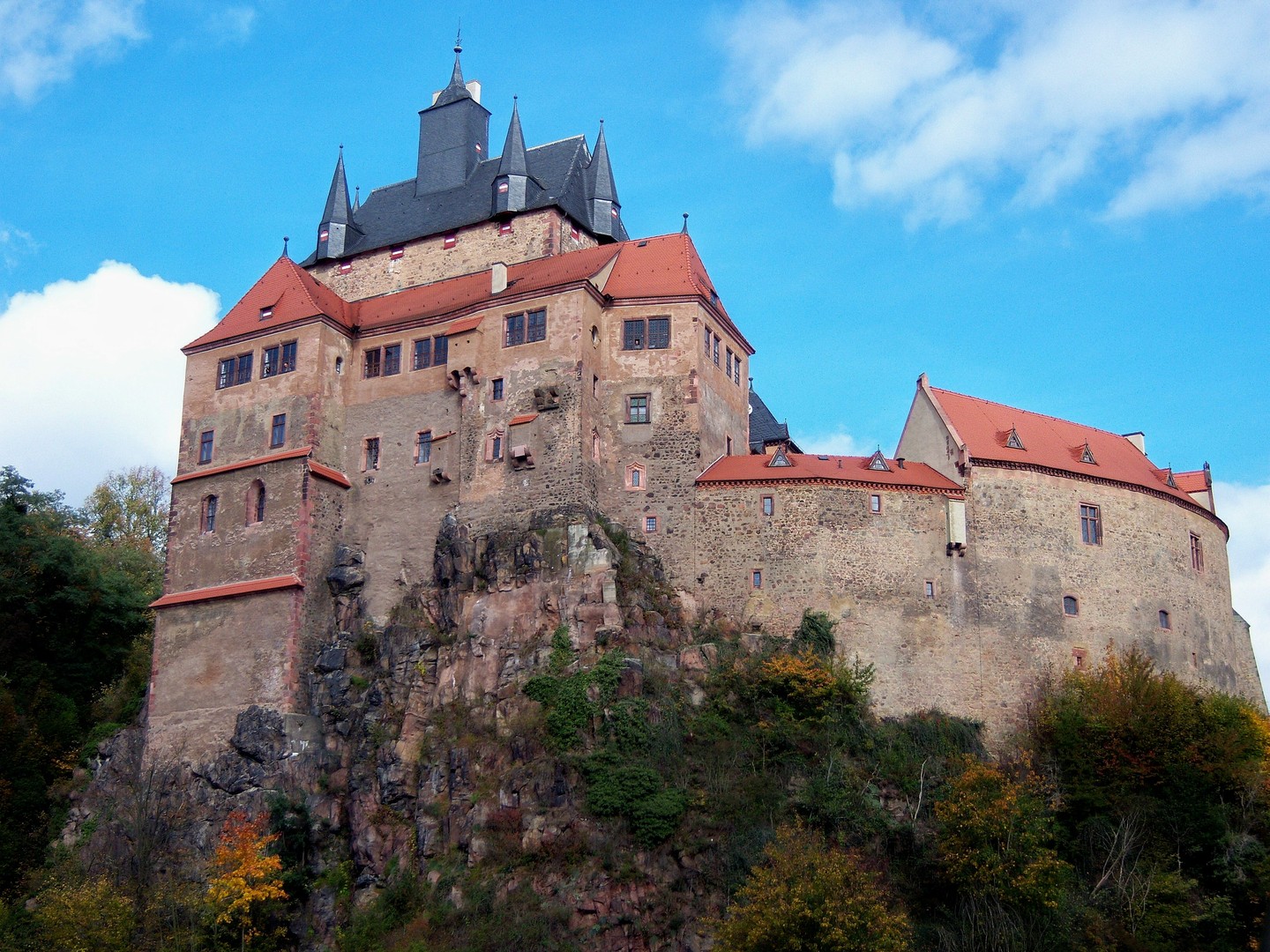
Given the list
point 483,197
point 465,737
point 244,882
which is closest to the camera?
point 244,882

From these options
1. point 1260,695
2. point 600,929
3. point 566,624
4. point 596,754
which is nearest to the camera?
point 600,929

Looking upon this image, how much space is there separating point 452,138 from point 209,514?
701 inches

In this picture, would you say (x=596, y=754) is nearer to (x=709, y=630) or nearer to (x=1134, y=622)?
(x=709, y=630)

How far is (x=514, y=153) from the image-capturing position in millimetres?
58656

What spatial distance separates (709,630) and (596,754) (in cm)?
636

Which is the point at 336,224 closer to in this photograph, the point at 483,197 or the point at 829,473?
the point at 483,197

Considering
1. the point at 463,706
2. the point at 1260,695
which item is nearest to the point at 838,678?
Answer: the point at 463,706

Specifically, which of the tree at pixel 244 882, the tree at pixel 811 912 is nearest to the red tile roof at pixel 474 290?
the tree at pixel 244 882

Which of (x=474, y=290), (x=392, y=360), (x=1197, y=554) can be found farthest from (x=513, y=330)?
(x=1197, y=554)

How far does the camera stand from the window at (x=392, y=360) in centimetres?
5541

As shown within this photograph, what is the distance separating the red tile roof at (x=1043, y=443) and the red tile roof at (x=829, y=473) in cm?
199

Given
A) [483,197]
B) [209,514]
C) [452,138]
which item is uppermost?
[452,138]

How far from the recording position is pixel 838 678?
47.3 metres

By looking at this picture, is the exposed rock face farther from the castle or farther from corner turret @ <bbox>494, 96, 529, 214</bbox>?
corner turret @ <bbox>494, 96, 529, 214</bbox>
